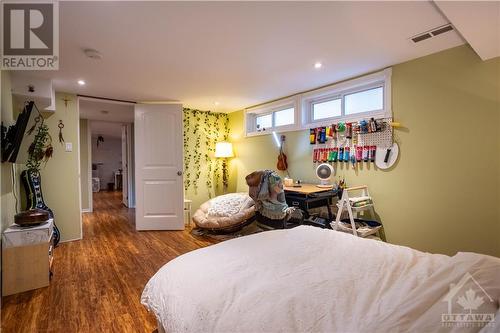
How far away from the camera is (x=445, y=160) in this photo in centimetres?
236

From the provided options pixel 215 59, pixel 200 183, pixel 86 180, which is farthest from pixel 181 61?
pixel 86 180

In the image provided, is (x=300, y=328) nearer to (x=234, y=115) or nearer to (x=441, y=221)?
(x=441, y=221)

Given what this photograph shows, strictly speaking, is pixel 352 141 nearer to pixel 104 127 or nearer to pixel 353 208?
pixel 353 208

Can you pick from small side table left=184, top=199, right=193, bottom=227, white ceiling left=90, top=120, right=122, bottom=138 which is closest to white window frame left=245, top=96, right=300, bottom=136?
small side table left=184, top=199, right=193, bottom=227

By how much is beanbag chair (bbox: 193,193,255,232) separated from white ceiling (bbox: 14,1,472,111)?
1.67m

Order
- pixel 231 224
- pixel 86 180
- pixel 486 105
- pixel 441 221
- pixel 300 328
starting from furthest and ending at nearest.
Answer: pixel 86 180, pixel 231 224, pixel 441 221, pixel 486 105, pixel 300 328

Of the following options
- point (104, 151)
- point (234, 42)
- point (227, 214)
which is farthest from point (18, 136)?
point (104, 151)

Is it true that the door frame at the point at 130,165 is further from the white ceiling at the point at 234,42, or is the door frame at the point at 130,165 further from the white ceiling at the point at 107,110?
the white ceiling at the point at 234,42

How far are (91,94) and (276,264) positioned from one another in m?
3.74

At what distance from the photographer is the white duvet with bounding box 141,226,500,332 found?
84 cm

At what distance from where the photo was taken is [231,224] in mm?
3479

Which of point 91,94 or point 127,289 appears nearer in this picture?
point 127,289

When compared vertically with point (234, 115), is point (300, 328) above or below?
below

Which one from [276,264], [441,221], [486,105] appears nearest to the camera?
[276,264]
